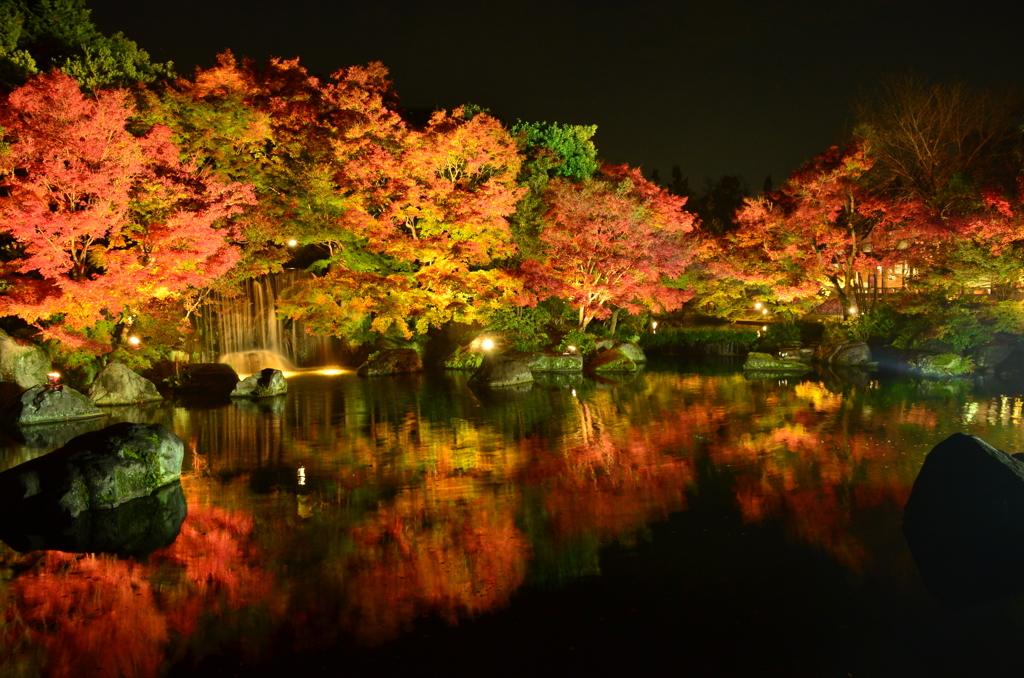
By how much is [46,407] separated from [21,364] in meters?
2.81

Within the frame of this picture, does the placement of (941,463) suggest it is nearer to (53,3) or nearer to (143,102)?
(143,102)

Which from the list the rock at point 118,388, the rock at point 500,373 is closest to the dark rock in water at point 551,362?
the rock at point 500,373

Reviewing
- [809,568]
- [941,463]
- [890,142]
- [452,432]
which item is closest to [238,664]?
[809,568]

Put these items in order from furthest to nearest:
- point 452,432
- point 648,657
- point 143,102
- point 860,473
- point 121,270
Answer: point 143,102, point 121,270, point 452,432, point 860,473, point 648,657

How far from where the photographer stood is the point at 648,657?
15.0 feet

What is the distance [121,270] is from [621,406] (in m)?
11.5

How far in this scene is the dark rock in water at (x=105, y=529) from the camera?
679 centimetres

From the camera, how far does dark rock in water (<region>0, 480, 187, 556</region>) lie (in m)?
6.79

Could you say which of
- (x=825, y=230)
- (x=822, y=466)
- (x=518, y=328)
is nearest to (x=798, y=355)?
(x=825, y=230)

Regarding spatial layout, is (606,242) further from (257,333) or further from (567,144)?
(257,333)

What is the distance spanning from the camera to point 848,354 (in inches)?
907

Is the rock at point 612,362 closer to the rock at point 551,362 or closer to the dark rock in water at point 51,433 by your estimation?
the rock at point 551,362

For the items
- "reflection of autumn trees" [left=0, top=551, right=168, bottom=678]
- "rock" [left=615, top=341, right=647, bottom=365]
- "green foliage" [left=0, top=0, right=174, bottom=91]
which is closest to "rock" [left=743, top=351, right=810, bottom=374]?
"rock" [left=615, top=341, right=647, bottom=365]

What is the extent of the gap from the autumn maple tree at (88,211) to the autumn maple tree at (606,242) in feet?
35.6
